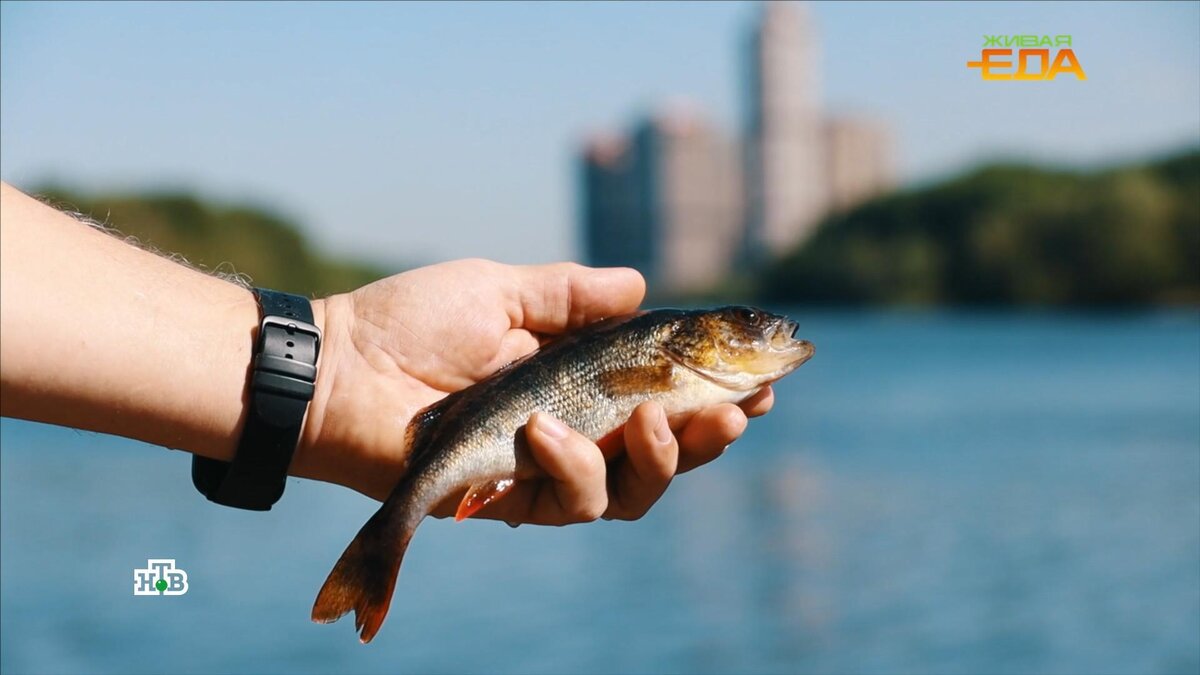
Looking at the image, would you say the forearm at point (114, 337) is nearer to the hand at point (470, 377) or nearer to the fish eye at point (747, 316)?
the hand at point (470, 377)

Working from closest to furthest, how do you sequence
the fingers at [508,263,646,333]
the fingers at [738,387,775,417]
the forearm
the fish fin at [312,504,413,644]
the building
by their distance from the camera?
the forearm
the fish fin at [312,504,413,644]
the fingers at [738,387,775,417]
the fingers at [508,263,646,333]
the building

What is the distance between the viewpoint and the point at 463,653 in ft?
55.0

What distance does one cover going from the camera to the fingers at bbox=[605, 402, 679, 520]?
4.41 meters

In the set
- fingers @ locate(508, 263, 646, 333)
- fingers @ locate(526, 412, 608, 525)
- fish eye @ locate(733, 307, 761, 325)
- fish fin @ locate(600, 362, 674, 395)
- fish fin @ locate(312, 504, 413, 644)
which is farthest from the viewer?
fingers @ locate(508, 263, 646, 333)

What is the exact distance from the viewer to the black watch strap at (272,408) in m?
4.12

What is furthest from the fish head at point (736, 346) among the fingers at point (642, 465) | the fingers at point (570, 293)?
the fingers at point (570, 293)

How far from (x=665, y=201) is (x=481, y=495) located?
138402 mm

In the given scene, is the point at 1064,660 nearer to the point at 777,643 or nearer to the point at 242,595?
the point at 777,643

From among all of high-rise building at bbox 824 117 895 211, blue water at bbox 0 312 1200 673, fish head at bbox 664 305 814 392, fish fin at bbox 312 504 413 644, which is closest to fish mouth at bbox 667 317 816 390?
fish head at bbox 664 305 814 392

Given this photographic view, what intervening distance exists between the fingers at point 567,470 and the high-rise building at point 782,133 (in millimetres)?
135348

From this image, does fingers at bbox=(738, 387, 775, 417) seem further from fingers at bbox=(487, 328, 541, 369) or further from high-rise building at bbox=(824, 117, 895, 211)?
high-rise building at bbox=(824, 117, 895, 211)

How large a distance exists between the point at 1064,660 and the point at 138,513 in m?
17.9

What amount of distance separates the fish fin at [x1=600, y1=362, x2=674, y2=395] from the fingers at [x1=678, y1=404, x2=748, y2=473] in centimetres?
20

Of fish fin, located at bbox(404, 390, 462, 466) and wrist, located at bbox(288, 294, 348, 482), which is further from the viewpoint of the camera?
wrist, located at bbox(288, 294, 348, 482)
